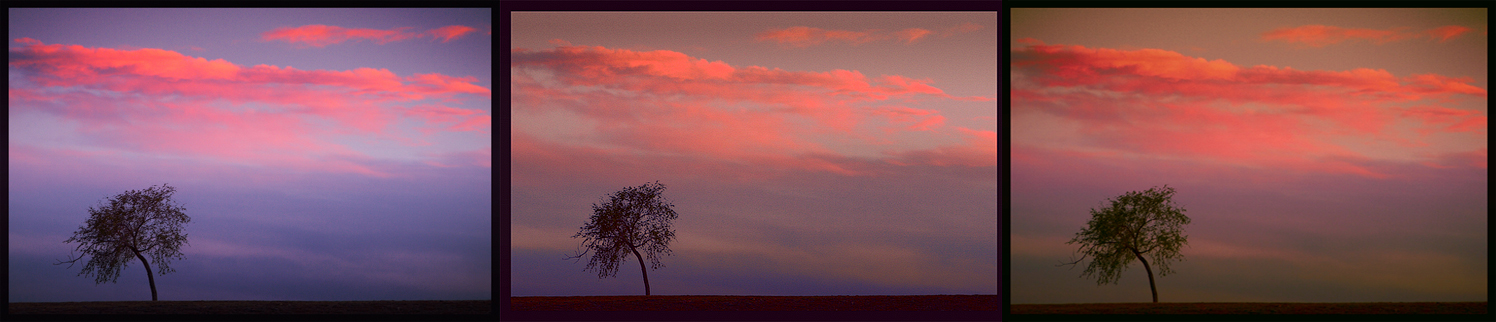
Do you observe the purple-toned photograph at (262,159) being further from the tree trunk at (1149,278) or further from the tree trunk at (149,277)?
the tree trunk at (1149,278)

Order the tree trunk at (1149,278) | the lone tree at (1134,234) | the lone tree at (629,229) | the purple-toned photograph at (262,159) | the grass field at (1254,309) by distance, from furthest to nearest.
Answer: the lone tree at (629,229)
the tree trunk at (1149,278)
the lone tree at (1134,234)
the purple-toned photograph at (262,159)
the grass field at (1254,309)

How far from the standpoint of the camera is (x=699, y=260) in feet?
37.1

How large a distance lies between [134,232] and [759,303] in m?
7.25

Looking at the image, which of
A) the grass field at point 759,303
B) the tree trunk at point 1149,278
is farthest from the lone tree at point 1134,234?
the grass field at point 759,303

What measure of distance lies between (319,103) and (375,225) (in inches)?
59.5

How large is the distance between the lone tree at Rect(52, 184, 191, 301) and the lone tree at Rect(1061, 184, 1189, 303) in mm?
9989

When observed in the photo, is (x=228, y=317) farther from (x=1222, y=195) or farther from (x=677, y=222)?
(x=1222, y=195)

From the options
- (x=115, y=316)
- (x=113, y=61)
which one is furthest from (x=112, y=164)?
(x=115, y=316)

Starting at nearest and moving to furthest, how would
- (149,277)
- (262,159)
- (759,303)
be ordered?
(149,277) → (262,159) → (759,303)

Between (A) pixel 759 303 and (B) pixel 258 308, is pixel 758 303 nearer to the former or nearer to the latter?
(A) pixel 759 303

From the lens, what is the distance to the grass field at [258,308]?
8.80 meters

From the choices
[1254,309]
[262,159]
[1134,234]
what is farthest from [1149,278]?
[262,159]

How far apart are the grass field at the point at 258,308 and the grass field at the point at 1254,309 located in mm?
5878

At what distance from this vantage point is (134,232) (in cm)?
952
